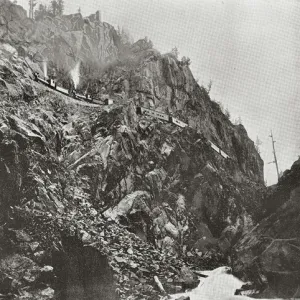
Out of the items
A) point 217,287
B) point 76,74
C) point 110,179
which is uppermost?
point 76,74

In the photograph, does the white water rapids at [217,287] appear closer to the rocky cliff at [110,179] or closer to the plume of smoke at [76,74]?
the rocky cliff at [110,179]

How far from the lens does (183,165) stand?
1838 inches

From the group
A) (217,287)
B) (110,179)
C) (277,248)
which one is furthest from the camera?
(110,179)

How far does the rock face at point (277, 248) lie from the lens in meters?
27.0

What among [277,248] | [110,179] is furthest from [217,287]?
[110,179]

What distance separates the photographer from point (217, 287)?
3134cm

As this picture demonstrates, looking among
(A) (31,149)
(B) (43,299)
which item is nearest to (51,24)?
(A) (31,149)

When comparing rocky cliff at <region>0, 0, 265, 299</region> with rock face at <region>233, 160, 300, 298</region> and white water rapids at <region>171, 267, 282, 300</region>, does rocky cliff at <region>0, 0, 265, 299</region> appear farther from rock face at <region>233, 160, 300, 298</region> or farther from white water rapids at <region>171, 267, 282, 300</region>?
rock face at <region>233, 160, 300, 298</region>

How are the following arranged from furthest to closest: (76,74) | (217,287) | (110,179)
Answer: (76,74)
(110,179)
(217,287)

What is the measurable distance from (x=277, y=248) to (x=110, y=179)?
18.2 m

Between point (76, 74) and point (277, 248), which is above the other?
point (76, 74)

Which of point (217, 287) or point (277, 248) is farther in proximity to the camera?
point (217, 287)

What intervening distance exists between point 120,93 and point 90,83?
618 cm

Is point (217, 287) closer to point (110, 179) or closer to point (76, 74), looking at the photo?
point (110, 179)
